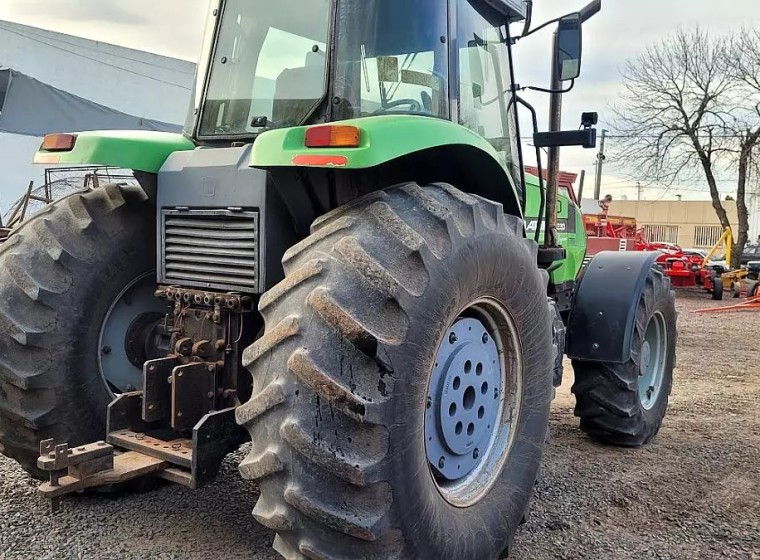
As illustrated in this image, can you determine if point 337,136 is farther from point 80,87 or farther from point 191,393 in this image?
point 80,87

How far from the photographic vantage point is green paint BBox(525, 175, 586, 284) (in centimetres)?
493

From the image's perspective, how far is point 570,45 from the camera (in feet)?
13.2

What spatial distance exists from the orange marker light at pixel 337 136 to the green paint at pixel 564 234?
2.50 metres

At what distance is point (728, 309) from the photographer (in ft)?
44.8

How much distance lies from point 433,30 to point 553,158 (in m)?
1.57

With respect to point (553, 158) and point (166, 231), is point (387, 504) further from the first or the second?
point (553, 158)

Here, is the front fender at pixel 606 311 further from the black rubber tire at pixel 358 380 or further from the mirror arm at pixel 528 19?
the black rubber tire at pixel 358 380

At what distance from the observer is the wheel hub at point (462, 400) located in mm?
2799

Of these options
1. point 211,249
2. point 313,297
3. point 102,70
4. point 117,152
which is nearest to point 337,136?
point 313,297

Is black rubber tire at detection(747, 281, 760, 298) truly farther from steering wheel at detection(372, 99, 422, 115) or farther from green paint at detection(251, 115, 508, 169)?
green paint at detection(251, 115, 508, 169)

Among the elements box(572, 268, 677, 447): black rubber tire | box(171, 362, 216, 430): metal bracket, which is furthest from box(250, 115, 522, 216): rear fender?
box(572, 268, 677, 447): black rubber tire

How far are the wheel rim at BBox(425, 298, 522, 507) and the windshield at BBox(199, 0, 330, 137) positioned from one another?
1155 mm

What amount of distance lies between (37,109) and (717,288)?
558 inches

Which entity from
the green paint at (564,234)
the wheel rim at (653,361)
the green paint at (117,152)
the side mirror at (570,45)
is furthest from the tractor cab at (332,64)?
the wheel rim at (653,361)
